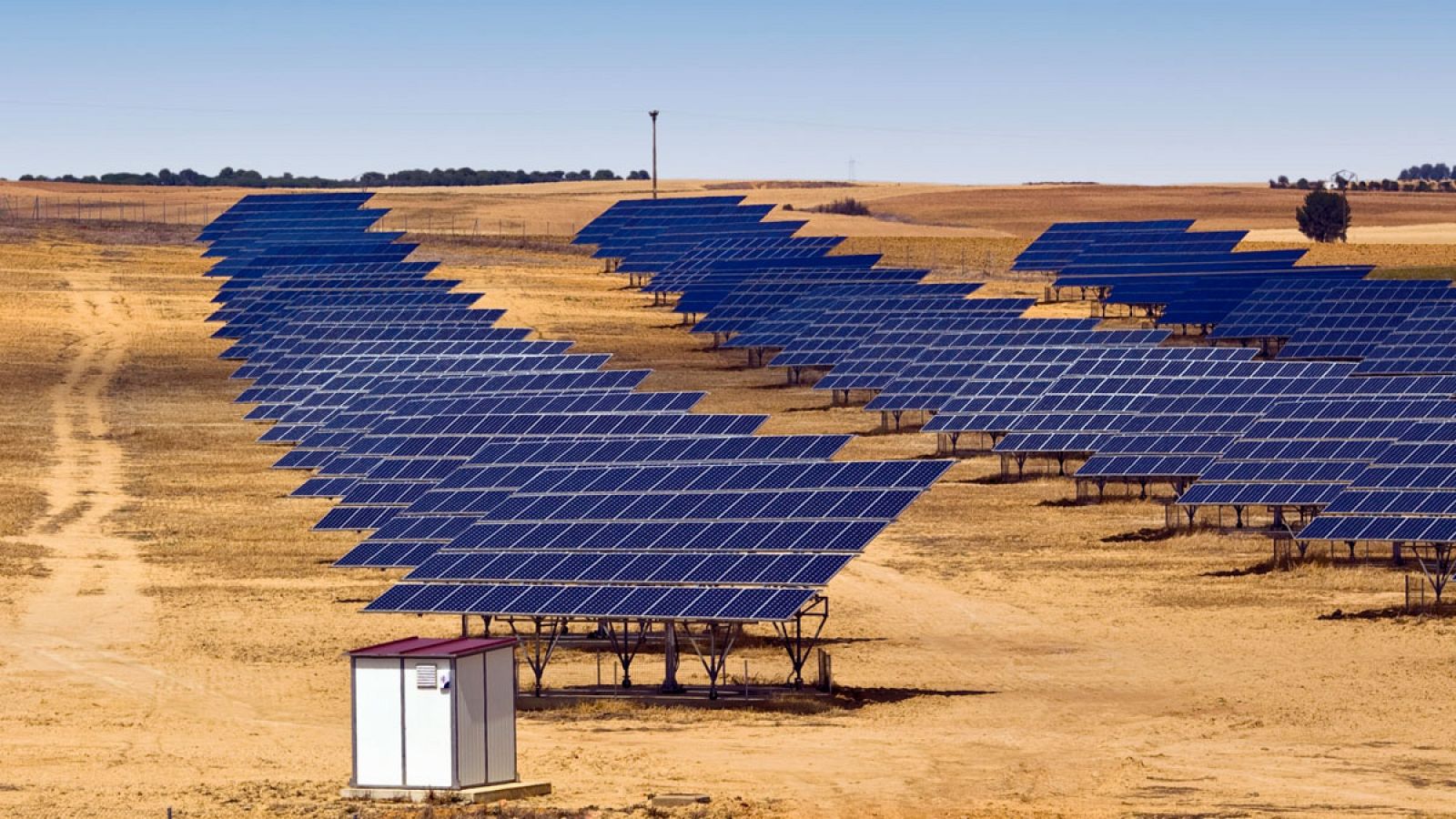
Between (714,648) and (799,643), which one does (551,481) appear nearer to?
(714,648)

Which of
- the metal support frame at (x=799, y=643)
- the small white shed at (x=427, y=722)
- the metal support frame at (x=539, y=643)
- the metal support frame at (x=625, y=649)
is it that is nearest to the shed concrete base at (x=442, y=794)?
the small white shed at (x=427, y=722)

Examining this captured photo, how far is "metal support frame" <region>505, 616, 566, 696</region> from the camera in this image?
115 ft

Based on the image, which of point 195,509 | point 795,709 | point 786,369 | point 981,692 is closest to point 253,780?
point 795,709

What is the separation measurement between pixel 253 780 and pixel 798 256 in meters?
85.8

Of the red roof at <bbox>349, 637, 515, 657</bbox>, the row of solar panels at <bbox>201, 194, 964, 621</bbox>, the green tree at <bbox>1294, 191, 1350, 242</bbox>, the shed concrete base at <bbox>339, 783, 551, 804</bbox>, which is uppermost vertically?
the green tree at <bbox>1294, 191, 1350, 242</bbox>

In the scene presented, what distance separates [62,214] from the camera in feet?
498

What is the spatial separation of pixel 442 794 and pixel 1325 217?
135 meters

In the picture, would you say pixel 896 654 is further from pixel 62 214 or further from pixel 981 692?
pixel 62 214

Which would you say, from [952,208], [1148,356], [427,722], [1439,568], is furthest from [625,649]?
[952,208]

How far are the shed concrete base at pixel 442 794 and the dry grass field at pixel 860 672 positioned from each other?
16.3 inches

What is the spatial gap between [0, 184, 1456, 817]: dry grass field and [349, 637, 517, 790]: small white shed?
2.57 feet

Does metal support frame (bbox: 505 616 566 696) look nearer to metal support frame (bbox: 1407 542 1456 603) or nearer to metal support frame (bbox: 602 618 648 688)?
metal support frame (bbox: 602 618 648 688)

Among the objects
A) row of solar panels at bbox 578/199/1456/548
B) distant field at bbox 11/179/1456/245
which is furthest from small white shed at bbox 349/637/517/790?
distant field at bbox 11/179/1456/245

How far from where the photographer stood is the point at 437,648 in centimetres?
2742
